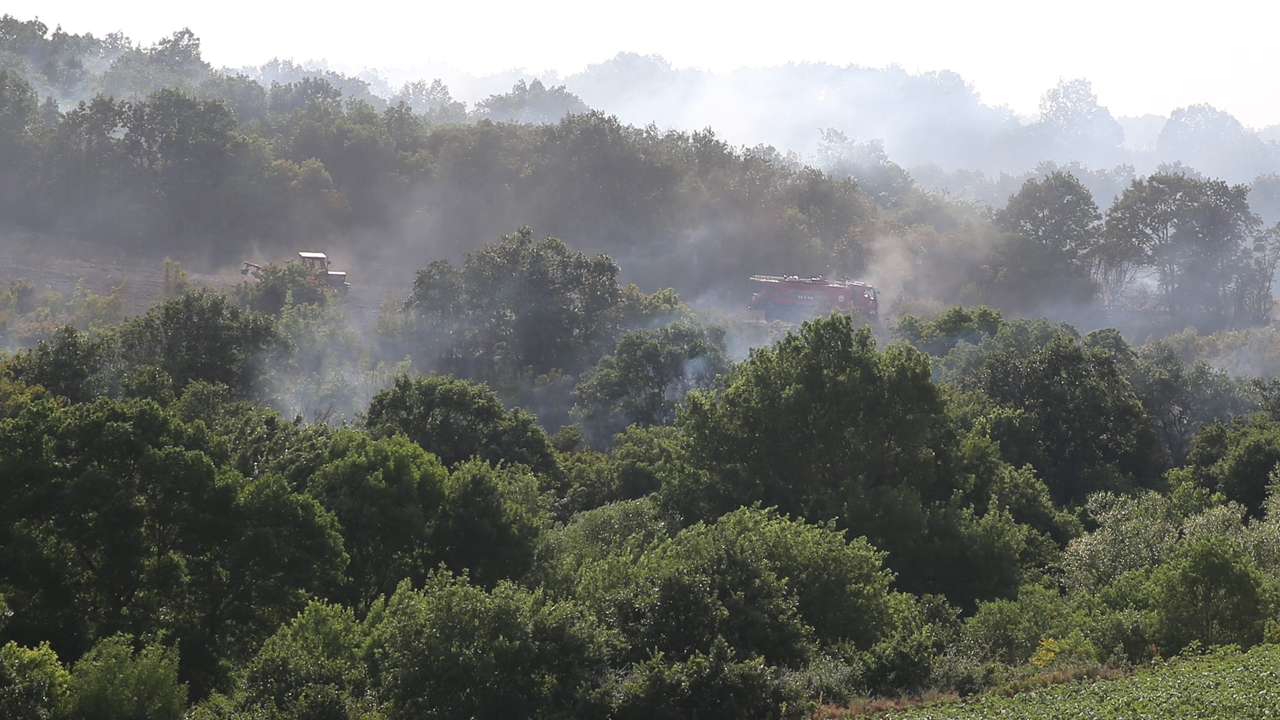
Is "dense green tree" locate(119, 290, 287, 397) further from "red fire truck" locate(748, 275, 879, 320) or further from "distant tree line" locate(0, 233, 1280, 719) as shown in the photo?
"red fire truck" locate(748, 275, 879, 320)

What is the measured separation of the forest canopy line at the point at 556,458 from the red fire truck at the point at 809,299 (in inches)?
69.5

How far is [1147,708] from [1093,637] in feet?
20.0

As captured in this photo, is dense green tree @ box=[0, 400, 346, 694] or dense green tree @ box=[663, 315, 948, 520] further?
dense green tree @ box=[663, 315, 948, 520]

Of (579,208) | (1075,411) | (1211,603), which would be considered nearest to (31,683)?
(1211,603)

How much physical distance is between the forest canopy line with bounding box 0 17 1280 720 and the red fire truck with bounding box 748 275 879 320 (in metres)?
1.77

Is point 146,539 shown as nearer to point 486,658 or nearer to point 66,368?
point 486,658

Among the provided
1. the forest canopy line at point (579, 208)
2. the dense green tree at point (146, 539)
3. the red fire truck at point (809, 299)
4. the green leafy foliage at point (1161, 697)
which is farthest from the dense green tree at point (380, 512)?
the forest canopy line at point (579, 208)

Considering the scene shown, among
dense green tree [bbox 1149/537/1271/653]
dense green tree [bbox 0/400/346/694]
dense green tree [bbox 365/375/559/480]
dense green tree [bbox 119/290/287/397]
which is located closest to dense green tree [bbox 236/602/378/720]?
dense green tree [bbox 0/400/346/694]

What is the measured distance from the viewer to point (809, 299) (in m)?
81.1

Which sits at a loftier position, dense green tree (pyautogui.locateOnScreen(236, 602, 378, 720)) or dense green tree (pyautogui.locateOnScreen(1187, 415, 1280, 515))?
dense green tree (pyautogui.locateOnScreen(236, 602, 378, 720))

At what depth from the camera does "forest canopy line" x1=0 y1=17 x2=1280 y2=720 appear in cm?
2325

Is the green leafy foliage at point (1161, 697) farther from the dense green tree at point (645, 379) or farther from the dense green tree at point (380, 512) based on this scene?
the dense green tree at point (645, 379)

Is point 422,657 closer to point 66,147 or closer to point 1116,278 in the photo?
point 66,147

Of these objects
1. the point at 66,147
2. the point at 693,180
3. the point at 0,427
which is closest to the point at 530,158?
the point at 693,180
